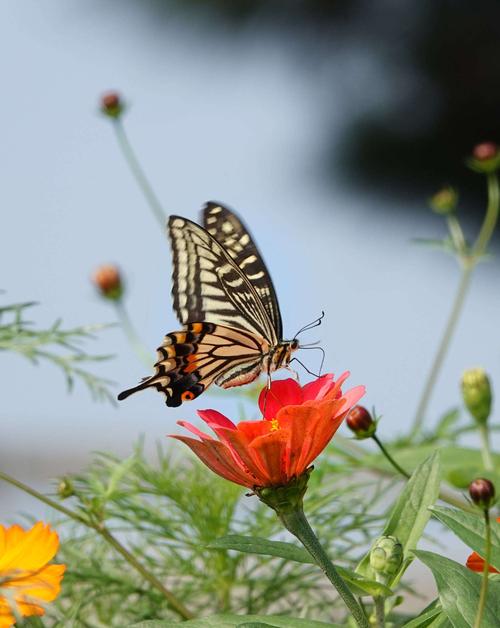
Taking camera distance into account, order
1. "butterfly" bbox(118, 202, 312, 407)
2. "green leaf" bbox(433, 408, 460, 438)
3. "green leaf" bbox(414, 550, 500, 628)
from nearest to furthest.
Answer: "green leaf" bbox(414, 550, 500, 628), "butterfly" bbox(118, 202, 312, 407), "green leaf" bbox(433, 408, 460, 438)

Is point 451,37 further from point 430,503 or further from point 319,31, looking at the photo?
point 430,503

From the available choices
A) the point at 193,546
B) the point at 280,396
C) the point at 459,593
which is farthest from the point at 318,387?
the point at 193,546

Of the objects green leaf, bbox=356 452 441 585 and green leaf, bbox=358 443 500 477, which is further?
green leaf, bbox=358 443 500 477

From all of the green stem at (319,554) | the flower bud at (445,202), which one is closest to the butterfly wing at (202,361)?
the green stem at (319,554)

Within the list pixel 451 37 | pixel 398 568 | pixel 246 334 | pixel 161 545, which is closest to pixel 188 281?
pixel 246 334

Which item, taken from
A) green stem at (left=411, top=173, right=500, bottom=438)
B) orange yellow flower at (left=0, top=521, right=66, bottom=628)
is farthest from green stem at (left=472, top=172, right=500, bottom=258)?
orange yellow flower at (left=0, top=521, right=66, bottom=628)

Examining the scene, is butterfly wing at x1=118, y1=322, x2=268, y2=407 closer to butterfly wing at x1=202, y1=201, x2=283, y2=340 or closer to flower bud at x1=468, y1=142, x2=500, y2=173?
butterfly wing at x1=202, y1=201, x2=283, y2=340

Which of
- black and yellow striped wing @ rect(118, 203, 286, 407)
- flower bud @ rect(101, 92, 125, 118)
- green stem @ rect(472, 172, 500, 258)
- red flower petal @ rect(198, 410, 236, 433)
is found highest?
flower bud @ rect(101, 92, 125, 118)
